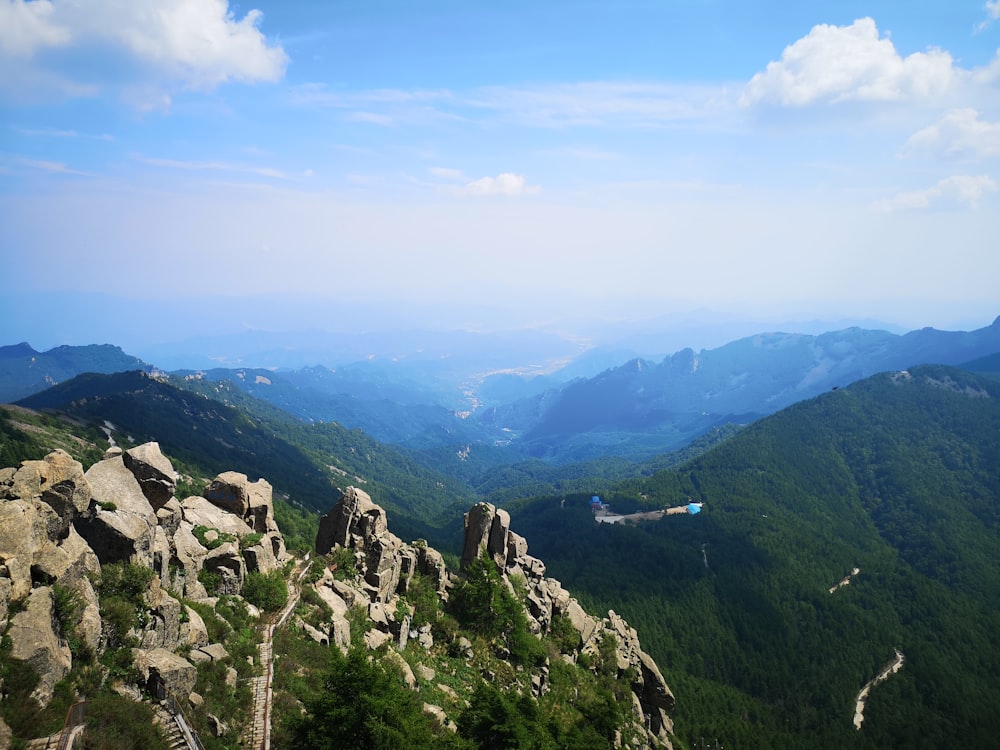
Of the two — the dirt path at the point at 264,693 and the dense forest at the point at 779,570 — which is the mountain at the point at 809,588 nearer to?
the dense forest at the point at 779,570

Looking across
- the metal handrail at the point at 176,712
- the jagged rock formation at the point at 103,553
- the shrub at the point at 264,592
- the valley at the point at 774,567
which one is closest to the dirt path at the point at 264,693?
the shrub at the point at 264,592

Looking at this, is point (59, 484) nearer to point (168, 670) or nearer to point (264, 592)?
point (168, 670)

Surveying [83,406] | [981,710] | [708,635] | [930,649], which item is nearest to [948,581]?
[930,649]

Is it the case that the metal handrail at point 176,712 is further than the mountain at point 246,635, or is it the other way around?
the metal handrail at point 176,712

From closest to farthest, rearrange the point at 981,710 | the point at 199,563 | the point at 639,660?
the point at 199,563
the point at 639,660
the point at 981,710

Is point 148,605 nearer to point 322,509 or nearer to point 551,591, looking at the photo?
point 551,591

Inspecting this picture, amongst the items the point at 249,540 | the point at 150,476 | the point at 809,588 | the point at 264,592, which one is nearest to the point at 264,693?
the point at 264,592
